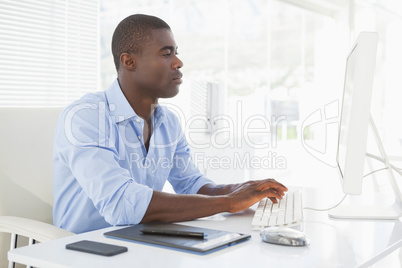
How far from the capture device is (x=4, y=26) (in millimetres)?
2695

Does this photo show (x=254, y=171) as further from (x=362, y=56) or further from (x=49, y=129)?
(x=362, y=56)

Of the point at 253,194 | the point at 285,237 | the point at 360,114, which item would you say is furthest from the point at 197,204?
the point at 360,114

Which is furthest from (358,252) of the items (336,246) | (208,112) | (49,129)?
(208,112)

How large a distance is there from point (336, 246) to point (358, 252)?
0.17 feet

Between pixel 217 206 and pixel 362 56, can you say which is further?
pixel 217 206

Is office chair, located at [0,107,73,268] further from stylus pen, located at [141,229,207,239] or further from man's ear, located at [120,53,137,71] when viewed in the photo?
stylus pen, located at [141,229,207,239]

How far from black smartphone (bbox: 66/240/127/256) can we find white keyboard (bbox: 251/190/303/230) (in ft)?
1.19

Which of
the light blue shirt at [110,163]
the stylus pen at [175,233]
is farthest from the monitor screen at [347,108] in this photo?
the light blue shirt at [110,163]

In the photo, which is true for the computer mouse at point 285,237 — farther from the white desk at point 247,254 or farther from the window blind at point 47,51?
the window blind at point 47,51

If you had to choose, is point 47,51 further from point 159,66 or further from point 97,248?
point 97,248

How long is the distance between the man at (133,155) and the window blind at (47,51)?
130cm

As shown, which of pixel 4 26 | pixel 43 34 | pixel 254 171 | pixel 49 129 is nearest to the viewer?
pixel 49 129

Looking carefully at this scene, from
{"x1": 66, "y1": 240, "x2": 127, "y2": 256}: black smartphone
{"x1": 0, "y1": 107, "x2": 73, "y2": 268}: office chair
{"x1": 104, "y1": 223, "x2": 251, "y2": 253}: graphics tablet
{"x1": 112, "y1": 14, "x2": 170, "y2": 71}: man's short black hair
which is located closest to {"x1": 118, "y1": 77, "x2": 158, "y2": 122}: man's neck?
{"x1": 112, "y1": 14, "x2": 170, "y2": 71}: man's short black hair

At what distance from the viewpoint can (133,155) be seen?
5.01 feet
